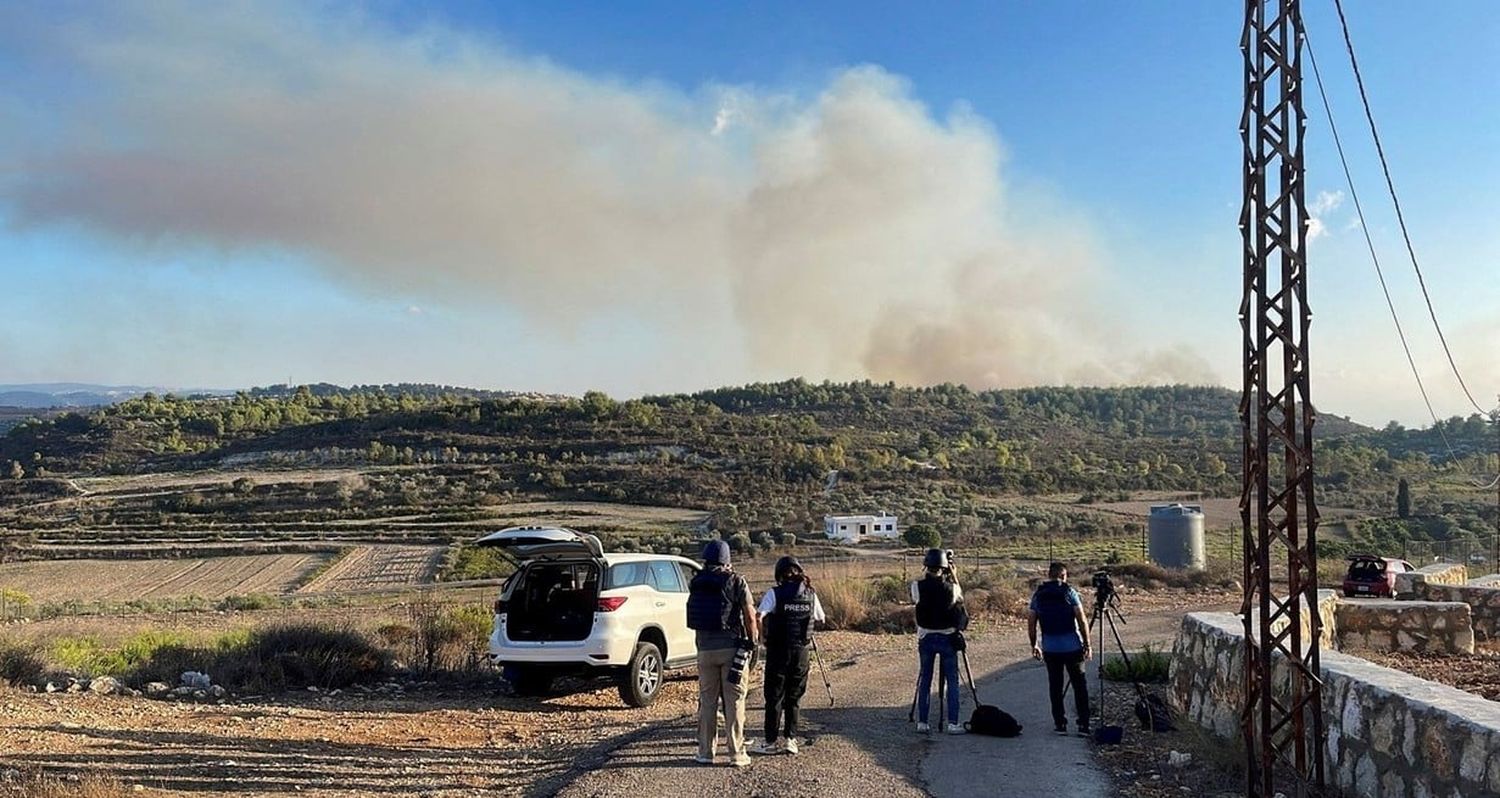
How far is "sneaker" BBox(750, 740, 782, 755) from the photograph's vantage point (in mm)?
8719

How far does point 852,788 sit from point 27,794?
16.4 ft

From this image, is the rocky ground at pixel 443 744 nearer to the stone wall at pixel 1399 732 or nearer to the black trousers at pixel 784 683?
the black trousers at pixel 784 683

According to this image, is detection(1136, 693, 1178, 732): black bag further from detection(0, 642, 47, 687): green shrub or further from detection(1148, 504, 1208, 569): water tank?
detection(1148, 504, 1208, 569): water tank

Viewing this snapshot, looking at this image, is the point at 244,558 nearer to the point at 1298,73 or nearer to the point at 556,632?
the point at 556,632

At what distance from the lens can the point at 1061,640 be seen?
9547 millimetres

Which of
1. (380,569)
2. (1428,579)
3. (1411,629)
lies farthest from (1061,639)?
(380,569)

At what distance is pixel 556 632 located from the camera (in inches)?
464

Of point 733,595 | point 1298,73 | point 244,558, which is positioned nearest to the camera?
point 1298,73

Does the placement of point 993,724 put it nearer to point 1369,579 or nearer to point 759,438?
point 1369,579

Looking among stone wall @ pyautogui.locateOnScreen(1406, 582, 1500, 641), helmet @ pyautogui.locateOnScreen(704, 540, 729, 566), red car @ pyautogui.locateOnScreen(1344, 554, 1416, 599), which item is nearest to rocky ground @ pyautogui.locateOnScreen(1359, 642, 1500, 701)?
stone wall @ pyautogui.locateOnScreen(1406, 582, 1500, 641)

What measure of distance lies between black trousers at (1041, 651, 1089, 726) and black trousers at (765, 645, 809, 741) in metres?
2.19

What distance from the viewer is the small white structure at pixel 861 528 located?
5531 cm

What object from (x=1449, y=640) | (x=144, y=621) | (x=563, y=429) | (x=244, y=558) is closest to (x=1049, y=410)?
(x=563, y=429)

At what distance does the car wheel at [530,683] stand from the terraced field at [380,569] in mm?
33734
